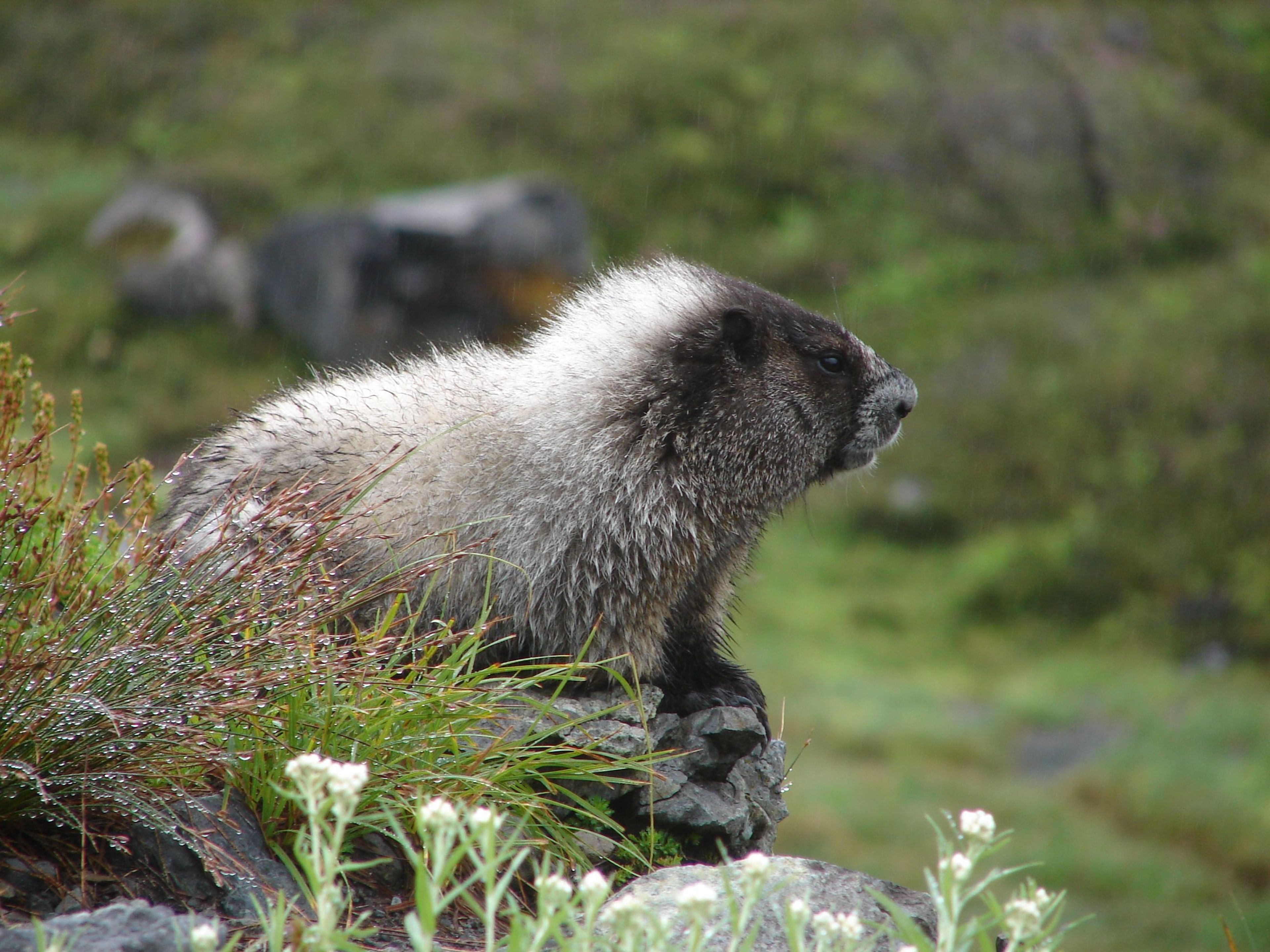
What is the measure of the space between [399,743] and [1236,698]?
1077 cm

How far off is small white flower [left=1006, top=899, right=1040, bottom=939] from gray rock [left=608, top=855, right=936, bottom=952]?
0.79m

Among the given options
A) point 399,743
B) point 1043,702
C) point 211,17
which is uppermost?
point 211,17

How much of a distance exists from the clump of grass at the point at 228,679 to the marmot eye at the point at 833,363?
6.81 ft

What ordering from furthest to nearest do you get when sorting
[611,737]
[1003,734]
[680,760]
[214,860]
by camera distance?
[1003,734] < [680,760] < [611,737] < [214,860]

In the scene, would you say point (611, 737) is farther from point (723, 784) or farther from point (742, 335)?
point (742, 335)

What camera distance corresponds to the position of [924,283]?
1756 centimetres

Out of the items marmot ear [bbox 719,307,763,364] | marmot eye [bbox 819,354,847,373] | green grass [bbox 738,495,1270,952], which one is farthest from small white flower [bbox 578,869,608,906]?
green grass [bbox 738,495,1270,952]

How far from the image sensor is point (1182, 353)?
15320 millimetres

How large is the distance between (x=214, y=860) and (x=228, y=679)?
51 cm

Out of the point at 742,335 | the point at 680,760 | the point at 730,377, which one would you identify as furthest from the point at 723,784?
the point at 742,335

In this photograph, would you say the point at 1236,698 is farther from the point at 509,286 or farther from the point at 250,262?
the point at 250,262

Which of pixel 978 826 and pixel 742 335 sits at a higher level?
pixel 742 335

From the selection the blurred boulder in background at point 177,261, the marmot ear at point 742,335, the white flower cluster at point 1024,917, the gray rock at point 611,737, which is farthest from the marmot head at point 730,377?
the blurred boulder in background at point 177,261

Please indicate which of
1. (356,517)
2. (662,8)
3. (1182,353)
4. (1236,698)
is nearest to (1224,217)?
(1182,353)
